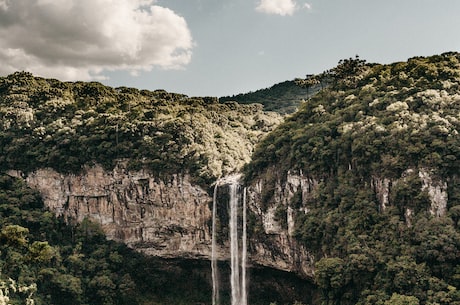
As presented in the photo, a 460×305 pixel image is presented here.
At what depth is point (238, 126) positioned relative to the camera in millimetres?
48250

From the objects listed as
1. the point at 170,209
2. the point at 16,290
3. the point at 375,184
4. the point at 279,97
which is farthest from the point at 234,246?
the point at 279,97

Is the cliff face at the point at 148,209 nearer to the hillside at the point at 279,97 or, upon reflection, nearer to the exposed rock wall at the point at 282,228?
the exposed rock wall at the point at 282,228

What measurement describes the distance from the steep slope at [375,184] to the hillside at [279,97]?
30.2 metres

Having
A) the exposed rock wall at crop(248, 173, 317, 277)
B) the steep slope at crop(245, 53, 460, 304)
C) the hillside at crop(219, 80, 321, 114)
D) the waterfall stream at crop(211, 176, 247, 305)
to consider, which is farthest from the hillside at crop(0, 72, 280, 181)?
the hillside at crop(219, 80, 321, 114)

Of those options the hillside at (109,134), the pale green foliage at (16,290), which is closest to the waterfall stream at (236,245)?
the hillside at (109,134)

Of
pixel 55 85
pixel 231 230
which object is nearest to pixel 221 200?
pixel 231 230

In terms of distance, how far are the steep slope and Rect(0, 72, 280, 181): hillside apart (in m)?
5.42

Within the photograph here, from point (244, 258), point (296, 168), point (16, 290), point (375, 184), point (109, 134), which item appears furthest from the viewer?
point (109, 134)

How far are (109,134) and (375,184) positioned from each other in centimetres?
2227

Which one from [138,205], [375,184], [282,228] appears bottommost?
[282,228]

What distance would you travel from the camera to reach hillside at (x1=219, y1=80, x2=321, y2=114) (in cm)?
6638

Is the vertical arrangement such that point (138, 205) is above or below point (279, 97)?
below

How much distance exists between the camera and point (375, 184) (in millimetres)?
28109

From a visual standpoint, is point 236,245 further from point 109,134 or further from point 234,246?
point 109,134
